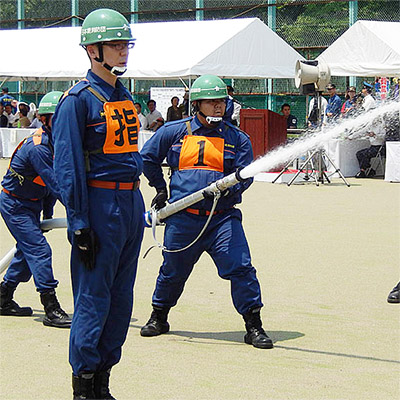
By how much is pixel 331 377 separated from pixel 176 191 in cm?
193

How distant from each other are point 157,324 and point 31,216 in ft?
4.51

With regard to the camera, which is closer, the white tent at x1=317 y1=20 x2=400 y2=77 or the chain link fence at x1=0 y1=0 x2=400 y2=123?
the white tent at x1=317 y1=20 x2=400 y2=77

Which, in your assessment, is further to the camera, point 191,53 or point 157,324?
point 191,53

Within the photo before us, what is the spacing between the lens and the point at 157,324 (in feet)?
22.2

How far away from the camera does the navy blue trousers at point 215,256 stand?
6.48 meters

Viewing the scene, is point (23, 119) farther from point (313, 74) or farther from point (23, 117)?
point (313, 74)

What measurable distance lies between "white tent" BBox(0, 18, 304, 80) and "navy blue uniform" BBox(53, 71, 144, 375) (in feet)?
57.7

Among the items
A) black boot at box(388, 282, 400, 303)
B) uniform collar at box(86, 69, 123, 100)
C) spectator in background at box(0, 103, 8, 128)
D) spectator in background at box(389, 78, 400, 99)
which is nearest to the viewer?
uniform collar at box(86, 69, 123, 100)

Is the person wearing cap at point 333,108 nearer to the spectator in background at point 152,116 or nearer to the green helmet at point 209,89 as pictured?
the spectator in background at point 152,116

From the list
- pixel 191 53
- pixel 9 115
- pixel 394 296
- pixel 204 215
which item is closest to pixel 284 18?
pixel 9 115

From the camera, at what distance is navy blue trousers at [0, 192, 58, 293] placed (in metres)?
7.00

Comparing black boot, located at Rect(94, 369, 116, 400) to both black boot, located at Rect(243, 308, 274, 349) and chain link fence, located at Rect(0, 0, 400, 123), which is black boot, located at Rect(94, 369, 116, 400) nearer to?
black boot, located at Rect(243, 308, 274, 349)

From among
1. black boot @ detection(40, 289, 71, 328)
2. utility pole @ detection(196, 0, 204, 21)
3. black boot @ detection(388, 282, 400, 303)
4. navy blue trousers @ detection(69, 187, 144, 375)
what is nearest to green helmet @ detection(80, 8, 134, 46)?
navy blue trousers @ detection(69, 187, 144, 375)

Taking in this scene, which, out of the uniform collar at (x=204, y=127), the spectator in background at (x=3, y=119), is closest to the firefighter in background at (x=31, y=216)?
the uniform collar at (x=204, y=127)
